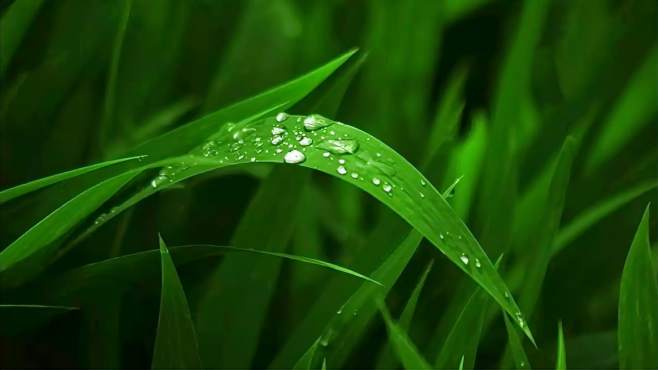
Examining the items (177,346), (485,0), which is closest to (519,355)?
→ (177,346)

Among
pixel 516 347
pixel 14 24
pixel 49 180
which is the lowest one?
pixel 516 347

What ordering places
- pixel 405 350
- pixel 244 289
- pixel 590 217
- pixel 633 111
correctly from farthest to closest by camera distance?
pixel 633 111
pixel 590 217
pixel 244 289
pixel 405 350

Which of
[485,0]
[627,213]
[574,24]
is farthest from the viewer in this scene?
[485,0]

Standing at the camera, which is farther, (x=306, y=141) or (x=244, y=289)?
(x=244, y=289)

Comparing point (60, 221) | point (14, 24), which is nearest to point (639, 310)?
point (60, 221)

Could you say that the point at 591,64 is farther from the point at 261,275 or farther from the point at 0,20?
the point at 0,20

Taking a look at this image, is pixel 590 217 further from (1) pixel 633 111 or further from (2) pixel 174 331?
(2) pixel 174 331

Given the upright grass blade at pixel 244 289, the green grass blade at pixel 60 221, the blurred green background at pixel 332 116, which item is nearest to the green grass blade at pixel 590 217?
the blurred green background at pixel 332 116
